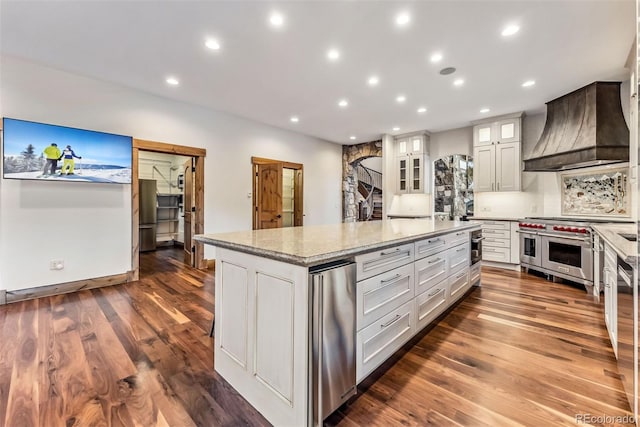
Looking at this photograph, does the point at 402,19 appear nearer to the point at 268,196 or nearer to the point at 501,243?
the point at 268,196

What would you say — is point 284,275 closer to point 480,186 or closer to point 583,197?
point 480,186

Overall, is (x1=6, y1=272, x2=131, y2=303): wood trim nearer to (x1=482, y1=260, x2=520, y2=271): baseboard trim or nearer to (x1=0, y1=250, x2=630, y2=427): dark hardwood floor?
(x1=0, y1=250, x2=630, y2=427): dark hardwood floor

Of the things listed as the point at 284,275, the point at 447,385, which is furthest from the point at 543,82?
the point at 284,275

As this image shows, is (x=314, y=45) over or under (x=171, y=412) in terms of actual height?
over

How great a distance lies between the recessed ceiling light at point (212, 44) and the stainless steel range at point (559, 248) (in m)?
5.07

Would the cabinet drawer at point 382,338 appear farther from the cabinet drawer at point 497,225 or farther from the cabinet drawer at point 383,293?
the cabinet drawer at point 497,225

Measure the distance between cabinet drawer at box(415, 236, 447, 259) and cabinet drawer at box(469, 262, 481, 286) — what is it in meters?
1.07

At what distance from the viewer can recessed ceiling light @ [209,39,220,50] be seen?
275cm

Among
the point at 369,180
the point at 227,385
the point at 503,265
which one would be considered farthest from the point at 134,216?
the point at 369,180

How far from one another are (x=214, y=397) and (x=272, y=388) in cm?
45

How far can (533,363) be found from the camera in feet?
6.41

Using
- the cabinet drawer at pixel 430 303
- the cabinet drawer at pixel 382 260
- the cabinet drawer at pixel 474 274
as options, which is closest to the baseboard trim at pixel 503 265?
the cabinet drawer at pixel 474 274

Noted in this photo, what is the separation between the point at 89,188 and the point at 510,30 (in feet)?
17.1

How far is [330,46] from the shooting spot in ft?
9.25
